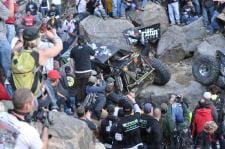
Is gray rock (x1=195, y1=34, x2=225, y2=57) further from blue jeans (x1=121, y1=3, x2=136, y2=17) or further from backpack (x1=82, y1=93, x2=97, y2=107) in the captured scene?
backpack (x1=82, y1=93, x2=97, y2=107)

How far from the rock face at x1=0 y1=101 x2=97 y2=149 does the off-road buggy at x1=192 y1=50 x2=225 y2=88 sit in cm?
707

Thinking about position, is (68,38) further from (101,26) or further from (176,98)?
(176,98)

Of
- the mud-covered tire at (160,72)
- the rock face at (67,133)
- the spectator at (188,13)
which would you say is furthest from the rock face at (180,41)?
the rock face at (67,133)

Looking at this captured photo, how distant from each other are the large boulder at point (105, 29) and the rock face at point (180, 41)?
1239 millimetres

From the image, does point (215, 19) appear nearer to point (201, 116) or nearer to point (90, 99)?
point (90, 99)

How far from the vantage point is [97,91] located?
12039 mm

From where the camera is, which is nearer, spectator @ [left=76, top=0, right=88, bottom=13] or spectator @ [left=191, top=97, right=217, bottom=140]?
spectator @ [left=191, top=97, right=217, bottom=140]

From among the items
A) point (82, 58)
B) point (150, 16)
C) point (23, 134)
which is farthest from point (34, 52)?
point (150, 16)

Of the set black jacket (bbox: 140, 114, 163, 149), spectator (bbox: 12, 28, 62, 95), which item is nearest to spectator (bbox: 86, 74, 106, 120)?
black jacket (bbox: 140, 114, 163, 149)

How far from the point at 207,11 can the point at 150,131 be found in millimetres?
9802

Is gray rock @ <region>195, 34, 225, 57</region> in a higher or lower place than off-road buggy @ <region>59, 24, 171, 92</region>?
lower

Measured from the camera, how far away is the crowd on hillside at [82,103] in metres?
5.86

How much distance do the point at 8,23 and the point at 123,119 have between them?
248cm

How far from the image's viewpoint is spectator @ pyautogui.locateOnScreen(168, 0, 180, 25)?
64.0 feet
